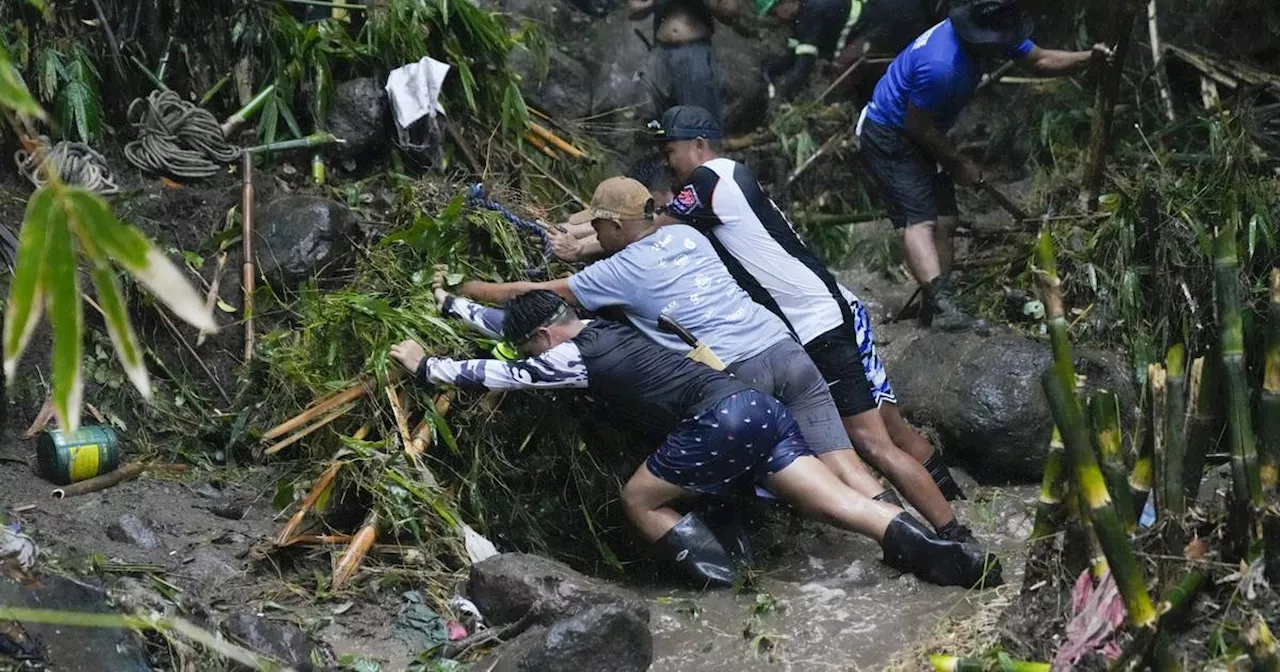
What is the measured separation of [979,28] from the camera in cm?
700

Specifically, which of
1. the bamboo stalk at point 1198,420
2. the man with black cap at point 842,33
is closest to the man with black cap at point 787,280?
the bamboo stalk at point 1198,420

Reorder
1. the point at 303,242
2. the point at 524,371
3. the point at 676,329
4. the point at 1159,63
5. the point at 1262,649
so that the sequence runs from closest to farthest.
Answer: the point at 1262,649 → the point at 524,371 → the point at 676,329 → the point at 303,242 → the point at 1159,63

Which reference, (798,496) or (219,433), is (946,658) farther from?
(219,433)

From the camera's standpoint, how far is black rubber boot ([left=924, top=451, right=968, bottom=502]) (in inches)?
269

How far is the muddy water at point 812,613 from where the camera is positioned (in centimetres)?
500

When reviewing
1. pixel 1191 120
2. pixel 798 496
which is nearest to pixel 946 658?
pixel 798 496

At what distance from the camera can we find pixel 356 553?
5.49m

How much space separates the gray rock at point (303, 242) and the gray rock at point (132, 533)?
5.84 ft

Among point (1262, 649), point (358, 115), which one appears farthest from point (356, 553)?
point (1262, 649)

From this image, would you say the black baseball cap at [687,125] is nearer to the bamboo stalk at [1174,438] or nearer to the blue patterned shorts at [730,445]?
the blue patterned shorts at [730,445]

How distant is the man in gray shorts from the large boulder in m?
1.21

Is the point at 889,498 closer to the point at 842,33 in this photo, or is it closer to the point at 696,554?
the point at 696,554

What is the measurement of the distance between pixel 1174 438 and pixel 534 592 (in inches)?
100

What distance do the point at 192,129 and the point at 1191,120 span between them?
600cm
